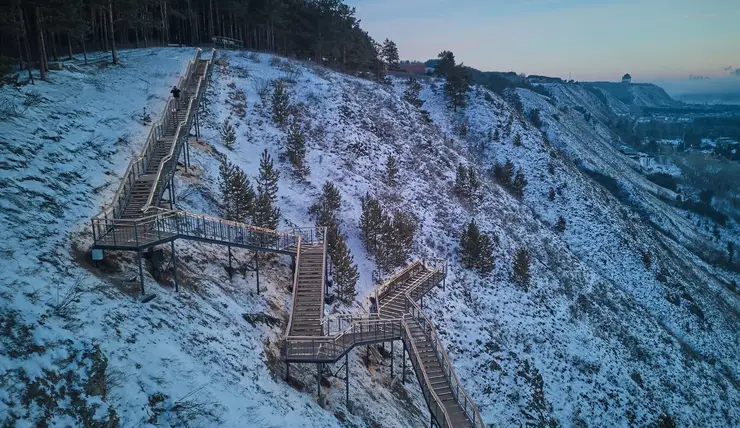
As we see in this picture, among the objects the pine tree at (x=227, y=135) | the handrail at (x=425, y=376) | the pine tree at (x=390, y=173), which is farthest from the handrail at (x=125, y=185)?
the pine tree at (x=390, y=173)

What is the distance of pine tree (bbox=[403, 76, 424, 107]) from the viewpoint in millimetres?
62031

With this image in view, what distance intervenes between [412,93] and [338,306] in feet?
153

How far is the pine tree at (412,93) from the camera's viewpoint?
6203 cm

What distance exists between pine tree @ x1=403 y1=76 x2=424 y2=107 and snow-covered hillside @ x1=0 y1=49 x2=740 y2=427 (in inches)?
142

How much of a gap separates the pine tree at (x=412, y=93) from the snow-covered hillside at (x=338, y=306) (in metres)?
3.60

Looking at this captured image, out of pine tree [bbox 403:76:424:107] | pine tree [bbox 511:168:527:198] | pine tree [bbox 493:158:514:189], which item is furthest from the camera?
pine tree [bbox 403:76:424:107]

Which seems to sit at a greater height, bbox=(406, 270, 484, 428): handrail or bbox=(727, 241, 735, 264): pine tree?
bbox=(406, 270, 484, 428): handrail

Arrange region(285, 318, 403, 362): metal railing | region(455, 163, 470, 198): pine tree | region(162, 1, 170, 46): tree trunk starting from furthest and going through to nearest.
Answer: region(162, 1, 170, 46): tree trunk → region(455, 163, 470, 198): pine tree → region(285, 318, 403, 362): metal railing

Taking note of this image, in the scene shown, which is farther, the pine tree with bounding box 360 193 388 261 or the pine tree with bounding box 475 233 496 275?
the pine tree with bounding box 475 233 496 275

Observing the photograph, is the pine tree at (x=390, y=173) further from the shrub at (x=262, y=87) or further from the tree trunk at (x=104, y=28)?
the tree trunk at (x=104, y=28)

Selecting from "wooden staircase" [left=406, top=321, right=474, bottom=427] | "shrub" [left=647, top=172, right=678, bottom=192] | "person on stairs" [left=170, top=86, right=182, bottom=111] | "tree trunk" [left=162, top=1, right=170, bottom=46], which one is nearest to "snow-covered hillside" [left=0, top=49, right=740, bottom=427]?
"wooden staircase" [left=406, top=321, right=474, bottom=427]

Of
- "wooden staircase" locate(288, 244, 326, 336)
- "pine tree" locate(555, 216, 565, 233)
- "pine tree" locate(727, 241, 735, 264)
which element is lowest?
"pine tree" locate(727, 241, 735, 264)

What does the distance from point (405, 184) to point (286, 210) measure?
1286 centimetres

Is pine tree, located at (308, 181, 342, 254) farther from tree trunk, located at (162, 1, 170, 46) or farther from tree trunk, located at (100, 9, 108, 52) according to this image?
tree trunk, located at (162, 1, 170, 46)
